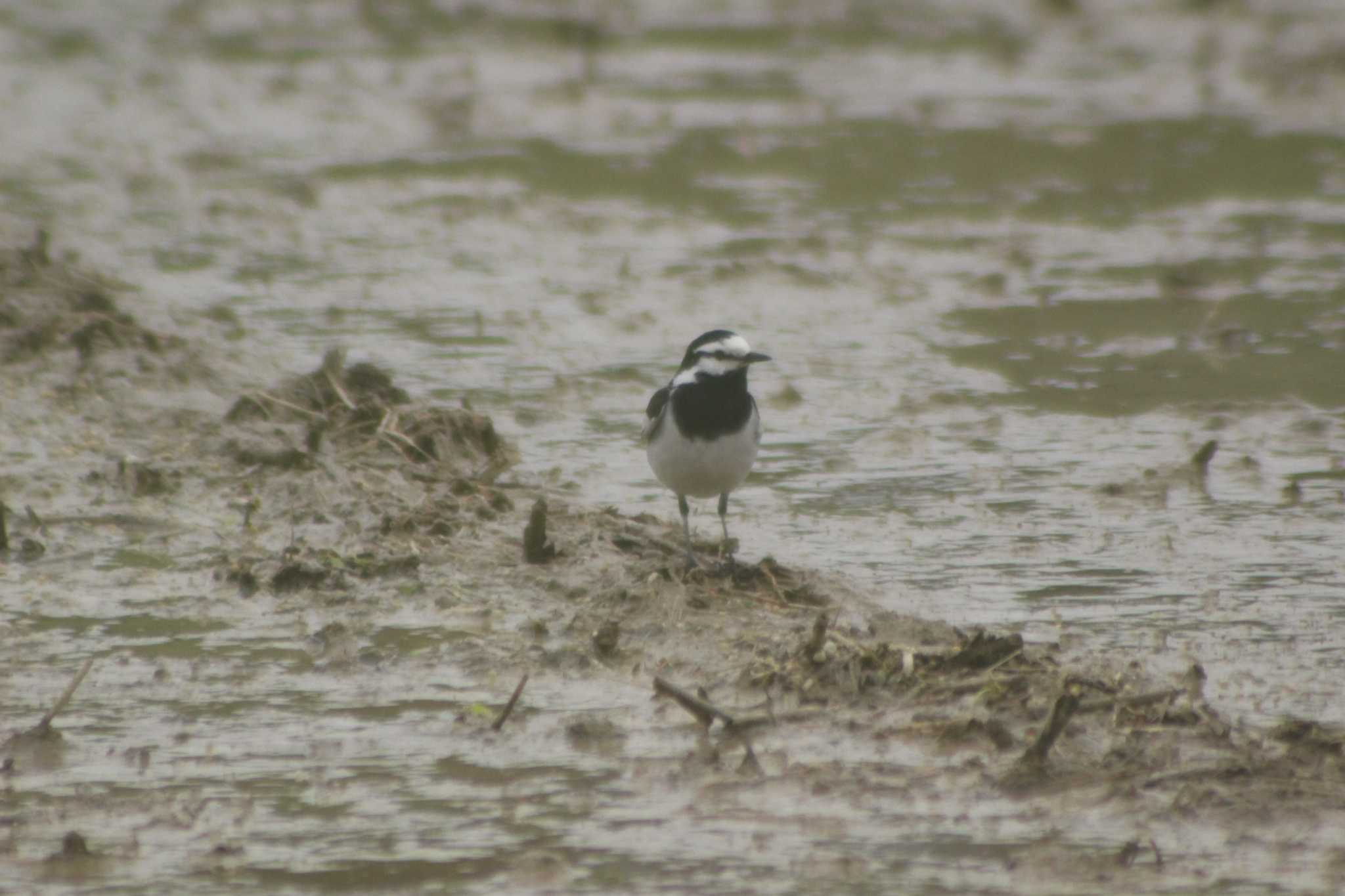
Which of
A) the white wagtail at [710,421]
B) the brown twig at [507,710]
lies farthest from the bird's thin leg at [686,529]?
the brown twig at [507,710]

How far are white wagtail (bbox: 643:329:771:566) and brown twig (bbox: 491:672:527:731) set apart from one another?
1542 mm

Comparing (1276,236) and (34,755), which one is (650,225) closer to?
(1276,236)

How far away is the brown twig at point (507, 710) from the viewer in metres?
5.78

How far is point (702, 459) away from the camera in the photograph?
293 inches

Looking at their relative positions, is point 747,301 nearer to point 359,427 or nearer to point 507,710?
point 359,427

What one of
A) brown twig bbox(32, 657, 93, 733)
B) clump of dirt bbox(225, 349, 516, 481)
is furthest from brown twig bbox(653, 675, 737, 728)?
clump of dirt bbox(225, 349, 516, 481)

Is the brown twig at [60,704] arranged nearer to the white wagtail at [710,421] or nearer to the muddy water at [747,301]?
the muddy water at [747,301]

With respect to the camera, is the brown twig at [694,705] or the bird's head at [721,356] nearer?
the brown twig at [694,705]

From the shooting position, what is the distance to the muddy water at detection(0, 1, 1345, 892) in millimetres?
5684

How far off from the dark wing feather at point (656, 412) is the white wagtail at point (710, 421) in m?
0.07

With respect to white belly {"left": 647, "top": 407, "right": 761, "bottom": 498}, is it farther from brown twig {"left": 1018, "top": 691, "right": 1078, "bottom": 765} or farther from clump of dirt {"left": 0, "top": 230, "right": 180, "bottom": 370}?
clump of dirt {"left": 0, "top": 230, "right": 180, "bottom": 370}

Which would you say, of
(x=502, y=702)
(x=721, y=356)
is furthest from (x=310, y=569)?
(x=721, y=356)

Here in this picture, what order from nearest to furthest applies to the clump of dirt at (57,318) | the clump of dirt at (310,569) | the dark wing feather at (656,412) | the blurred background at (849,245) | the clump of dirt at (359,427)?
the clump of dirt at (310,569) < the dark wing feather at (656,412) < the blurred background at (849,245) < the clump of dirt at (359,427) < the clump of dirt at (57,318)

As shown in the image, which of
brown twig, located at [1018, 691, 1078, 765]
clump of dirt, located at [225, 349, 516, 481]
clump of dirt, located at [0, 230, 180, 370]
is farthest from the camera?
clump of dirt, located at [0, 230, 180, 370]
